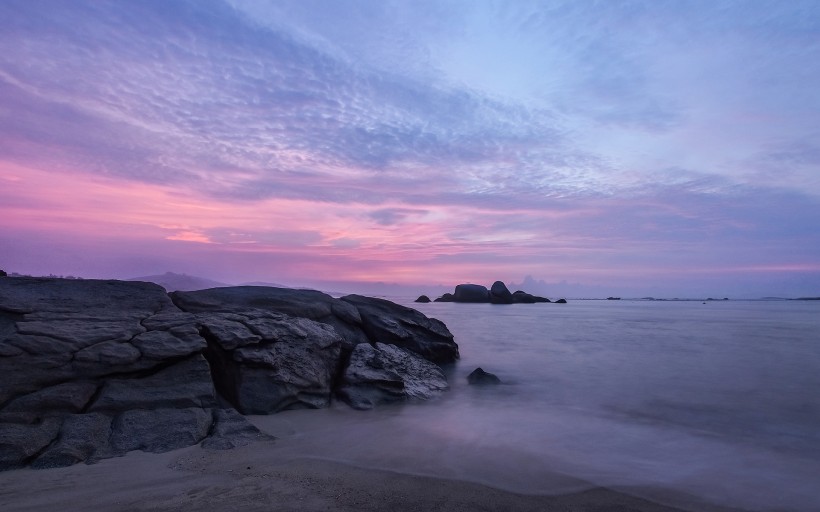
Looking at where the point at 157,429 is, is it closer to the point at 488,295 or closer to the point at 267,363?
the point at 267,363

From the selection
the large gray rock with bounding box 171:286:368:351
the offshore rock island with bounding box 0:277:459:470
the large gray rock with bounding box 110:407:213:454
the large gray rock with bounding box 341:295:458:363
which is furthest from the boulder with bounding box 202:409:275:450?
the large gray rock with bounding box 341:295:458:363

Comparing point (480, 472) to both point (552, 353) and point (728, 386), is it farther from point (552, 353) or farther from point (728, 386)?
point (552, 353)

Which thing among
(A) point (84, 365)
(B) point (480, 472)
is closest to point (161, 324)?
(A) point (84, 365)

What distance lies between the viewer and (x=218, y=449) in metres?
5.76

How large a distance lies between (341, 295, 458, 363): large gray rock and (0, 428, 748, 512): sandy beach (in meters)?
7.08

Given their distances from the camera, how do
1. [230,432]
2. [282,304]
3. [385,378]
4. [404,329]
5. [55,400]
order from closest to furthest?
[55,400], [230,432], [385,378], [282,304], [404,329]

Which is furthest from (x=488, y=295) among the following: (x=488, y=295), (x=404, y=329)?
(x=404, y=329)

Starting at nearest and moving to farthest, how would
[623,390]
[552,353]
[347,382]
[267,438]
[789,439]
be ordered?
[267,438]
[789,439]
[347,382]
[623,390]
[552,353]

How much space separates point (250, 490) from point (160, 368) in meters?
3.28

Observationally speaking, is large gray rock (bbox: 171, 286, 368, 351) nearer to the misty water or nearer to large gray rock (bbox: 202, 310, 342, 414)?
large gray rock (bbox: 202, 310, 342, 414)

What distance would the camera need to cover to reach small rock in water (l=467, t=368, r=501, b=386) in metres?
11.5

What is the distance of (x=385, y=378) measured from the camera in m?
9.41

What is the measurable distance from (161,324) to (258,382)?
1935 millimetres

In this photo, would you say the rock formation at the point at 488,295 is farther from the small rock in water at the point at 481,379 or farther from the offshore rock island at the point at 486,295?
the small rock in water at the point at 481,379
